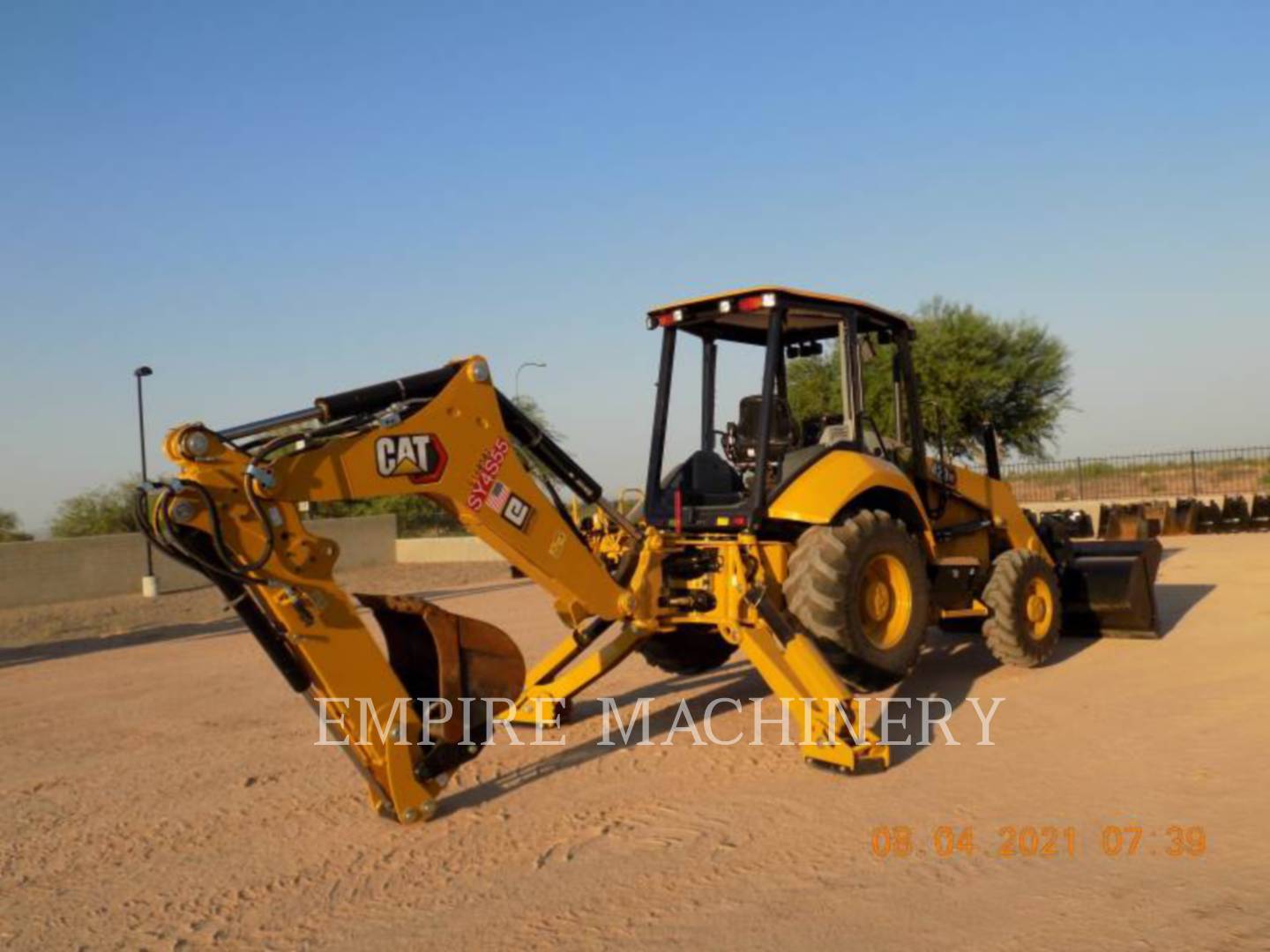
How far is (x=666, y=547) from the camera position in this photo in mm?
6562

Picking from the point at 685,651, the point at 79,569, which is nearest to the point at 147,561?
the point at 79,569

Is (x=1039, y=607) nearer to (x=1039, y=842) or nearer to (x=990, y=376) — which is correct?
(x=1039, y=842)

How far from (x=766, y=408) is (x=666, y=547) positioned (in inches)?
42.0

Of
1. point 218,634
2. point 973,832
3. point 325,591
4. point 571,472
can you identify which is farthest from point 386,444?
point 218,634

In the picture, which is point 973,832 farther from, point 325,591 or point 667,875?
point 325,591

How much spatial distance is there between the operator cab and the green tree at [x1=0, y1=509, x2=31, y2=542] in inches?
1355

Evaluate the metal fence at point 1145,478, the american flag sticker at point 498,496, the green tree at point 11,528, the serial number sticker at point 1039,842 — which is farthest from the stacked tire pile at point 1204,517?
the green tree at point 11,528

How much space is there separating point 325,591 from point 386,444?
2.26 ft

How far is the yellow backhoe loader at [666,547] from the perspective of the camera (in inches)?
186

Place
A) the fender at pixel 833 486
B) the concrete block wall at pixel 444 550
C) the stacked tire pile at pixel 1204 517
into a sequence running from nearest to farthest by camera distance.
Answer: the fender at pixel 833 486
the stacked tire pile at pixel 1204 517
the concrete block wall at pixel 444 550

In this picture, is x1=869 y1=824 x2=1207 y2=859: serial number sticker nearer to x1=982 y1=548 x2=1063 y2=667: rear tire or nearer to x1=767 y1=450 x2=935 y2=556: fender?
x1=767 y1=450 x2=935 y2=556: fender

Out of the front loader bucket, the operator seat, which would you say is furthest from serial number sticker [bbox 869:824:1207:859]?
the front loader bucket

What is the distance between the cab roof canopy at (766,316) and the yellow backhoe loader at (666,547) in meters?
0.02

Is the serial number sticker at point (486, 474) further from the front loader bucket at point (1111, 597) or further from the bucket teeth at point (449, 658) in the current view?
the front loader bucket at point (1111, 597)
